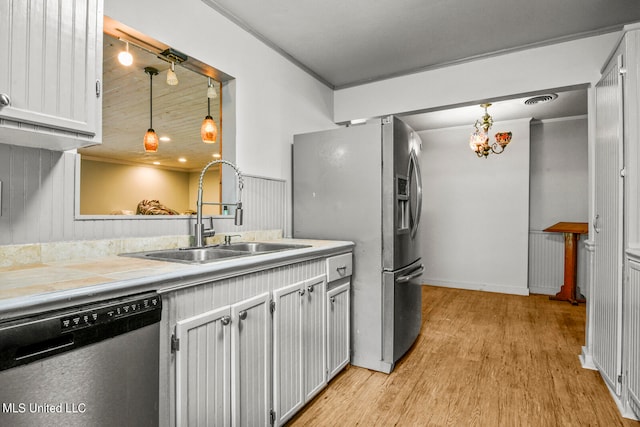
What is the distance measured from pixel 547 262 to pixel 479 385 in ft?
10.8

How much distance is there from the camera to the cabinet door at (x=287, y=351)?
1.58 meters

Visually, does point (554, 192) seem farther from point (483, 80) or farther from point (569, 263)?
point (483, 80)

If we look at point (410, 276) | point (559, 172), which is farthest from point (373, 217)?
point (559, 172)

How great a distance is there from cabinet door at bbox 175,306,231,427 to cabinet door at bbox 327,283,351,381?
855 mm

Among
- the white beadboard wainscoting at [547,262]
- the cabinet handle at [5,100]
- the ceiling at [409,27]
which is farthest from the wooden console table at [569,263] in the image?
the cabinet handle at [5,100]

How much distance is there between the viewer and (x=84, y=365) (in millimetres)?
865

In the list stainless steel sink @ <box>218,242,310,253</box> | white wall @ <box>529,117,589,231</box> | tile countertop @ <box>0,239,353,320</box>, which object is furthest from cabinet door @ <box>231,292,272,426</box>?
white wall @ <box>529,117,589,231</box>

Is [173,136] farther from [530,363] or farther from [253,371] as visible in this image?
[530,363]

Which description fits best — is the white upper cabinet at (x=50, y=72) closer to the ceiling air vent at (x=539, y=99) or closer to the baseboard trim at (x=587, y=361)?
the baseboard trim at (x=587, y=361)

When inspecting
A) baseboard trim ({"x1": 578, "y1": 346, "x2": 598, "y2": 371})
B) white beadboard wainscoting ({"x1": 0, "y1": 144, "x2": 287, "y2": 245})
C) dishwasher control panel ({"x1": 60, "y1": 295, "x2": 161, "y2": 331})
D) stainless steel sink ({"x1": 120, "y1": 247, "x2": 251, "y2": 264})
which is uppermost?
white beadboard wainscoting ({"x1": 0, "y1": 144, "x2": 287, "y2": 245})

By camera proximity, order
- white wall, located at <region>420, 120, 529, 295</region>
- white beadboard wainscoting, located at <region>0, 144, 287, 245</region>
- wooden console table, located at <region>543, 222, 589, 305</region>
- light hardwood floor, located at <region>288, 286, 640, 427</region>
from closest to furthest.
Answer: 1. white beadboard wainscoting, located at <region>0, 144, 287, 245</region>
2. light hardwood floor, located at <region>288, 286, 640, 427</region>
3. wooden console table, located at <region>543, 222, 589, 305</region>
4. white wall, located at <region>420, 120, 529, 295</region>

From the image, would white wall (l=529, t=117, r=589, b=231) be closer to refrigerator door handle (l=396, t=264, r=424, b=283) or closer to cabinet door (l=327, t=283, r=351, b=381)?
refrigerator door handle (l=396, t=264, r=424, b=283)

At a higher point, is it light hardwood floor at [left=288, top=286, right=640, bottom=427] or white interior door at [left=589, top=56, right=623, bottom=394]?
white interior door at [left=589, top=56, right=623, bottom=394]

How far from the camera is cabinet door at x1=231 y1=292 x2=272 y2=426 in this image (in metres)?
1.33
